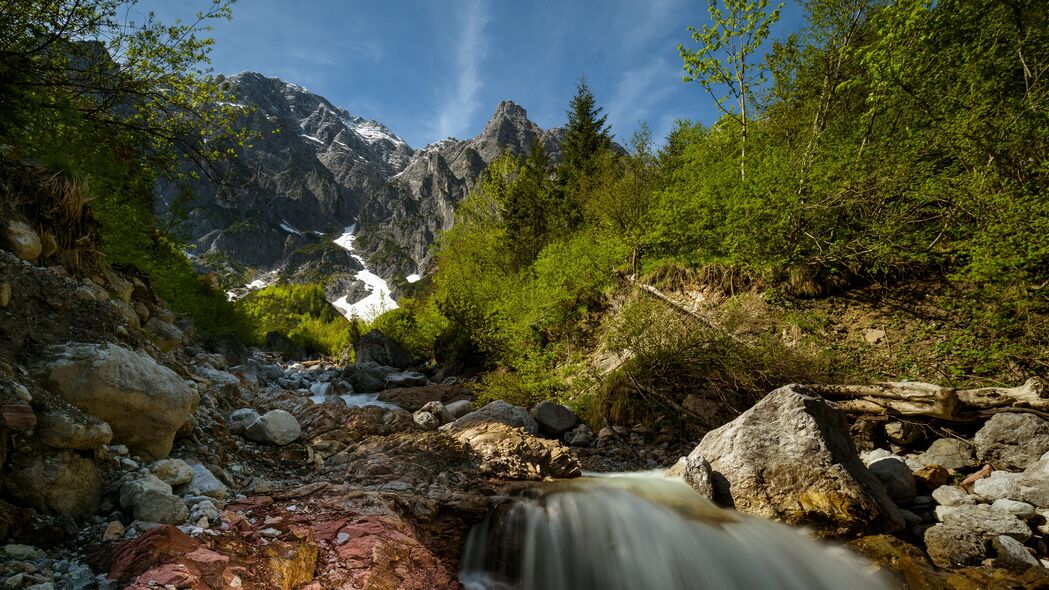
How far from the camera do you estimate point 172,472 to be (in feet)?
12.0

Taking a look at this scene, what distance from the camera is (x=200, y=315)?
19203 mm

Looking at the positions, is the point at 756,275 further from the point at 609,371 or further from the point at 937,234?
the point at 609,371

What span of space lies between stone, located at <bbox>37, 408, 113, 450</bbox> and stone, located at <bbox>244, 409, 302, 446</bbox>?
2719mm

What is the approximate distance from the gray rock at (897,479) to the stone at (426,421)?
6.85 metres

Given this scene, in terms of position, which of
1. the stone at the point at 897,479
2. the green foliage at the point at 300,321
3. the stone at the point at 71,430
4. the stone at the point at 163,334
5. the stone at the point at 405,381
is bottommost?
the stone at the point at 897,479

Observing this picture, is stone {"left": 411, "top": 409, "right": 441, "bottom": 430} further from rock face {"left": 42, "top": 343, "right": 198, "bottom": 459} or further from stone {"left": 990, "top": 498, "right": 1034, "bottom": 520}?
stone {"left": 990, "top": 498, "right": 1034, "bottom": 520}

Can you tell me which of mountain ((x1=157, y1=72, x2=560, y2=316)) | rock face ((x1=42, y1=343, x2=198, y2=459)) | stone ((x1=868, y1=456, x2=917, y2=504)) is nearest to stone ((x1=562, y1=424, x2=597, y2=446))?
stone ((x1=868, y1=456, x2=917, y2=504))

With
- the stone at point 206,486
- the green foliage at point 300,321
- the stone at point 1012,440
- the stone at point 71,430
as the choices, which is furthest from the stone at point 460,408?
the green foliage at point 300,321

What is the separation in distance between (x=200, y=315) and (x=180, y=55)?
57.3 ft

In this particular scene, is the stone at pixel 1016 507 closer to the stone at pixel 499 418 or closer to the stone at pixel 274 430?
the stone at pixel 499 418

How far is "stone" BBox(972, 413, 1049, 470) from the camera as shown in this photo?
5016 millimetres

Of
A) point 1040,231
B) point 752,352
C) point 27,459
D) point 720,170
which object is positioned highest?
point 720,170

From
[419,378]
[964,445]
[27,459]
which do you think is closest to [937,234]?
[964,445]

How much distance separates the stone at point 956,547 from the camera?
3969 mm
